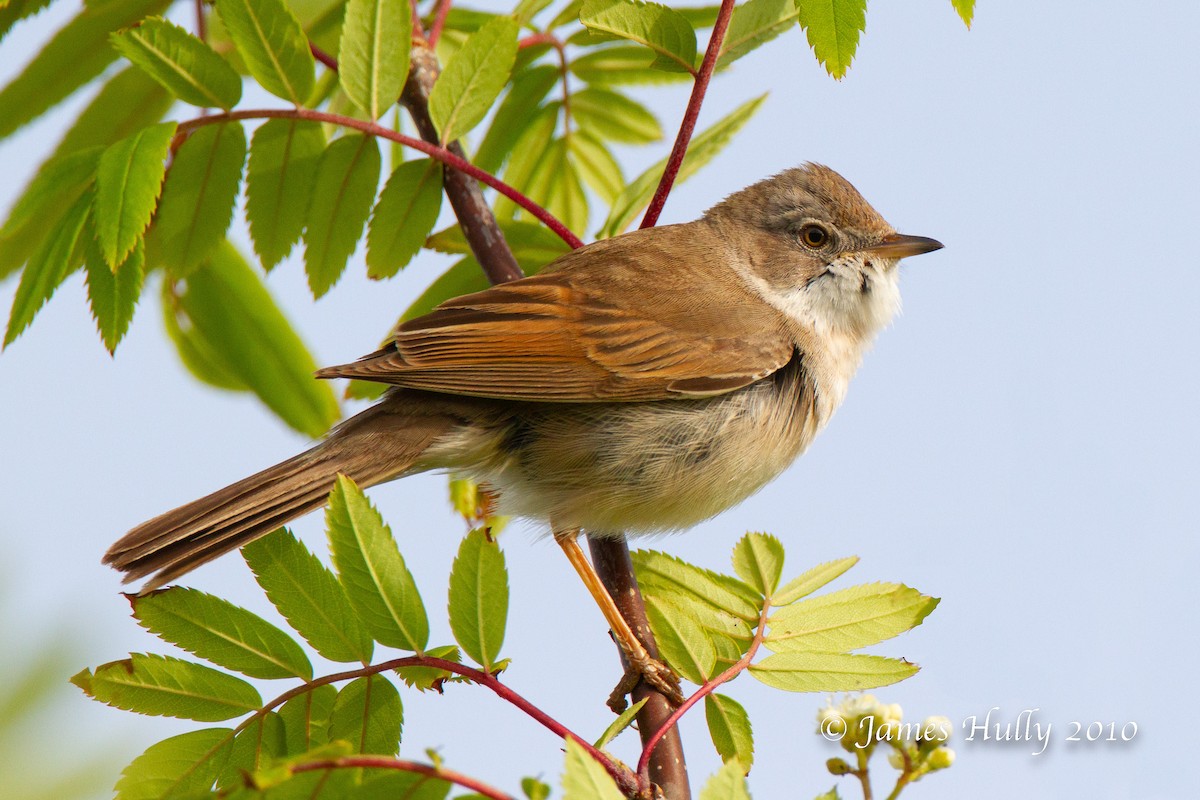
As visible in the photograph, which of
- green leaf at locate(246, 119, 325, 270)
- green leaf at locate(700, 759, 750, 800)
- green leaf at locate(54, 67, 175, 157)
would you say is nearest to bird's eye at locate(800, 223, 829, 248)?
Result: green leaf at locate(246, 119, 325, 270)

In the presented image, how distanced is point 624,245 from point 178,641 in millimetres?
1982

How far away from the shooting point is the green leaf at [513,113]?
145 inches

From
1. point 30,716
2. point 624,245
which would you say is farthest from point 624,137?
point 30,716

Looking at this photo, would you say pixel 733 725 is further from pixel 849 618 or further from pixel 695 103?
pixel 695 103

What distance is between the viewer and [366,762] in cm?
179

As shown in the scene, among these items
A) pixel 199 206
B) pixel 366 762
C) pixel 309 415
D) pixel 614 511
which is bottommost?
pixel 366 762

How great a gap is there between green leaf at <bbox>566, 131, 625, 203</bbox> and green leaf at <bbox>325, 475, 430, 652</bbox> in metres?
1.94

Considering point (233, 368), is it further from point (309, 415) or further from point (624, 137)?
point (624, 137)

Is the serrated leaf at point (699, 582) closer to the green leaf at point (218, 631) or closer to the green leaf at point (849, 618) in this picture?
the green leaf at point (849, 618)

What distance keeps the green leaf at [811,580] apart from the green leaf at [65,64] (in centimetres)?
243

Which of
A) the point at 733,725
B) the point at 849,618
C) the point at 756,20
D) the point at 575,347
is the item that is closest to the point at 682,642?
the point at 733,725

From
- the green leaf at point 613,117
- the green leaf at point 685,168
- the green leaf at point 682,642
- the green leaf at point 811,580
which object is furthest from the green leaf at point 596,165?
the green leaf at point 682,642

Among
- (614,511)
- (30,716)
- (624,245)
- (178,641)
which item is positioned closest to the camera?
(30,716)

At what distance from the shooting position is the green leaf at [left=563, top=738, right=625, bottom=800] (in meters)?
1.75
